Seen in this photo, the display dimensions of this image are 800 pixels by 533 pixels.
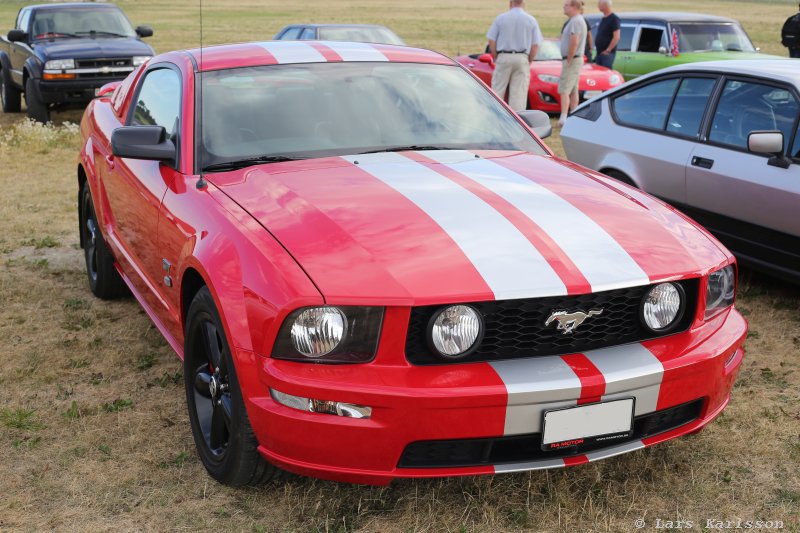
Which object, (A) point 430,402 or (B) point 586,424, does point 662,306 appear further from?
(A) point 430,402

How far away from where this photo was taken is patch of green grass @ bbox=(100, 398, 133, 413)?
392cm

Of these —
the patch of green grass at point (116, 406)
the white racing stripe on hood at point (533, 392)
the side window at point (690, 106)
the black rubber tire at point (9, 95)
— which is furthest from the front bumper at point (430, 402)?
the black rubber tire at point (9, 95)

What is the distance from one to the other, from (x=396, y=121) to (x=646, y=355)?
1638mm

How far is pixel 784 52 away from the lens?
24.8 m

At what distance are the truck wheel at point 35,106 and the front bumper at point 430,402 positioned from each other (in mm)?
10506

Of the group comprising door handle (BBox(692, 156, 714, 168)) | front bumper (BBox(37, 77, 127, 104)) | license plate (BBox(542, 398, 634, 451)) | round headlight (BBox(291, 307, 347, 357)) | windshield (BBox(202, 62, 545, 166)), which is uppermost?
windshield (BBox(202, 62, 545, 166))

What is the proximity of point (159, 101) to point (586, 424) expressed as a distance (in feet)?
8.51

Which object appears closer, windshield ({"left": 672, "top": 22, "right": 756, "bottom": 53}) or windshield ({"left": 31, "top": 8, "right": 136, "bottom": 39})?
windshield ({"left": 672, "top": 22, "right": 756, "bottom": 53})

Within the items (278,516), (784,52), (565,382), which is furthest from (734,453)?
(784,52)

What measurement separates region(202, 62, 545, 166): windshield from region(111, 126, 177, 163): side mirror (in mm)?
157

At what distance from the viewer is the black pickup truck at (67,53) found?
11.8 metres

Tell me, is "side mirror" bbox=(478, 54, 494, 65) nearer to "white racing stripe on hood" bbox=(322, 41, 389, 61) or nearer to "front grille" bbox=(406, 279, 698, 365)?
"white racing stripe on hood" bbox=(322, 41, 389, 61)

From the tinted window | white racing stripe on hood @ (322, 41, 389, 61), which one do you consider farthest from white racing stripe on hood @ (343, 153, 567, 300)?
the tinted window

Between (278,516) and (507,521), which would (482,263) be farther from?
(278,516)
